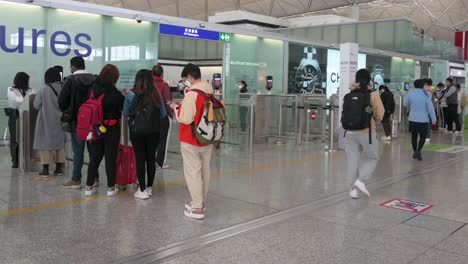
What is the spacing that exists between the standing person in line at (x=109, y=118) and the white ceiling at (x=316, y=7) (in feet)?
106

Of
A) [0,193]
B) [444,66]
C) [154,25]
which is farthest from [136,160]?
[444,66]

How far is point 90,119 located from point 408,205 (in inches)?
152

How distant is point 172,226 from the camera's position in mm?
4602

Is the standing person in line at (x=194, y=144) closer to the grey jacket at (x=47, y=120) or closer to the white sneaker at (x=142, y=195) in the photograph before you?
the white sneaker at (x=142, y=195)

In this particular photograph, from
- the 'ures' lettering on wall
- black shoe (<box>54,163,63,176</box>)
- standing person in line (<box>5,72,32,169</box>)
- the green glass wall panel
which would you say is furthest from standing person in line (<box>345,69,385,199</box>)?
the green glass wall panel

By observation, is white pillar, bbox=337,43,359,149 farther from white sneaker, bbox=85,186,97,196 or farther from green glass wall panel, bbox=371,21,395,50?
green glass wall panel, bbox=371,21,395,50

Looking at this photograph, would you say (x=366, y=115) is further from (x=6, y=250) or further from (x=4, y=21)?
(x=4, y=21)

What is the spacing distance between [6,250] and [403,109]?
14.5 meters

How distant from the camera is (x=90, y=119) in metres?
5.39

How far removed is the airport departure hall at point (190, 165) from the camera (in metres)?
4.15

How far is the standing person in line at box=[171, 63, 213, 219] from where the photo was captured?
4680mm

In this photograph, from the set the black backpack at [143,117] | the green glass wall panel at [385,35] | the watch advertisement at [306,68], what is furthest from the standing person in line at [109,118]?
the green glass wall panel at [385,35]

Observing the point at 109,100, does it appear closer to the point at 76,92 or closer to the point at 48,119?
the point at 76,92

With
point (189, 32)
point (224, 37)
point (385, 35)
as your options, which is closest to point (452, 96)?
point (385, 35)
